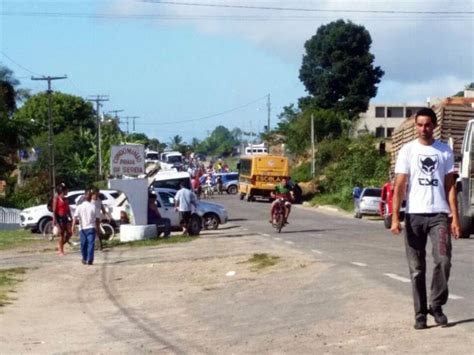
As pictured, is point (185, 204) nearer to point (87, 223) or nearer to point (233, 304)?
point (87, 223)

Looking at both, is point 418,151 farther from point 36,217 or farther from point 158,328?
point 36,217

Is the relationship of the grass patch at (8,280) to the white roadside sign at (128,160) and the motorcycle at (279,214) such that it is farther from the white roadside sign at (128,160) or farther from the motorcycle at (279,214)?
the motorcycle at (279,214)

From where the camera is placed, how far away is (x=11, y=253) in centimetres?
3186

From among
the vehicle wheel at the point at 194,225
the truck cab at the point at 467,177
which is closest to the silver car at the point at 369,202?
the vehicle wheel at the point at 194,225

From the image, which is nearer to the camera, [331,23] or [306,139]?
[306,139]

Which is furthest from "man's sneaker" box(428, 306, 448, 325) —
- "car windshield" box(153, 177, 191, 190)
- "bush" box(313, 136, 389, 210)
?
"bush" box(313, 136, 389, 210)

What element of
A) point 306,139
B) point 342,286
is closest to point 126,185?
point 342,286

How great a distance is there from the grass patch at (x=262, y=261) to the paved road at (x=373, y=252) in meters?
1.01

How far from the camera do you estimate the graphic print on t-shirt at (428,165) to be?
10609 mm

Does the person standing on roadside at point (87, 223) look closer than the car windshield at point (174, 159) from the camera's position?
Yes

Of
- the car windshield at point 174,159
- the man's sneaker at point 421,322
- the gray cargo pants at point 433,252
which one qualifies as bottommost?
the man's sneaker at point 421,322

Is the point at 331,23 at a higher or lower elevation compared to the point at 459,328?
higher

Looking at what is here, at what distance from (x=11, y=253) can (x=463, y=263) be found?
618 inches

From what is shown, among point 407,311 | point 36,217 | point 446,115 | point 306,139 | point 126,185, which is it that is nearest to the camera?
point 407,311
